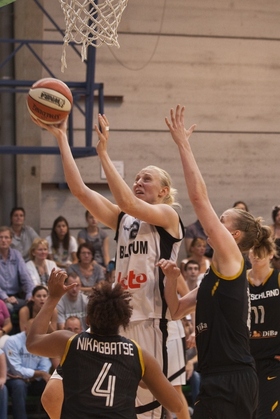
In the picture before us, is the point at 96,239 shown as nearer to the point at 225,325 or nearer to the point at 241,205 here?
the point at 241,205

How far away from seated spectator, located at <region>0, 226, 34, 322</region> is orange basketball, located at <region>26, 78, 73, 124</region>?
427 cm

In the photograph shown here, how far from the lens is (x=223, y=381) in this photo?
165 inches

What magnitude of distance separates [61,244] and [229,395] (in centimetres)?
638

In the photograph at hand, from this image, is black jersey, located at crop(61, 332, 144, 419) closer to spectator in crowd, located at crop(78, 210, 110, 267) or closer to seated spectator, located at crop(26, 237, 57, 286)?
seated spectator, located at crop(26, 237, 57, 286)

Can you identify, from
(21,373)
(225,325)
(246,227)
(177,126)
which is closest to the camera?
(225,325)

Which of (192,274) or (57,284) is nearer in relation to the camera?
(57,284)

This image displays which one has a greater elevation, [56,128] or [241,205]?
[241,205]

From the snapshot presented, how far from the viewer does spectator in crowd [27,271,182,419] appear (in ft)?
12.3

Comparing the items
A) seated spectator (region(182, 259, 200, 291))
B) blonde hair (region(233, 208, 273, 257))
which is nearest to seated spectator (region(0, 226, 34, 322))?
seated spectator (region(182, 259, 200, 291))

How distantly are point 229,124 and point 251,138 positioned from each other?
1.28 ft

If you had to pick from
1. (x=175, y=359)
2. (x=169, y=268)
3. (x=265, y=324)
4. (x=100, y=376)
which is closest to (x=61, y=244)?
(x=175, y=359)

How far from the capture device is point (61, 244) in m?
10.3

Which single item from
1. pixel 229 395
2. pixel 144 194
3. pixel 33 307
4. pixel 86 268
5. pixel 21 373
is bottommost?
pixel 21 373

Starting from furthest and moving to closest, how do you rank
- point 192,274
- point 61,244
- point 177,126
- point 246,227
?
point 61,244
point 192,274
point 246,227
point 177,126
